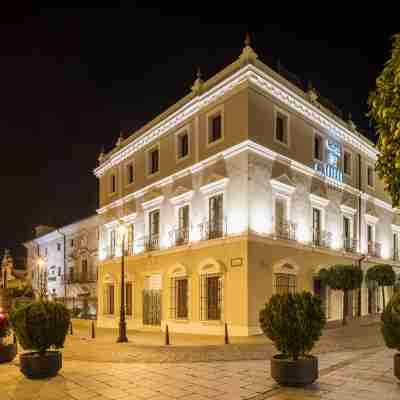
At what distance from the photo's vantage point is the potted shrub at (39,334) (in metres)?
9.24

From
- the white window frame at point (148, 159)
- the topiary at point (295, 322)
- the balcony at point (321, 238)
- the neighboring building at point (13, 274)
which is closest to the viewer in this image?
the topiary at point (295, 322)

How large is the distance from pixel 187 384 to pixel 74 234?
3232 centimetres

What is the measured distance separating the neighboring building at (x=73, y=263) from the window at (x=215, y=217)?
17.5 meters

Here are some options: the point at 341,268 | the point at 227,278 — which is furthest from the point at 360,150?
the point at 227,278

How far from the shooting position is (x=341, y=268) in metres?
19.2

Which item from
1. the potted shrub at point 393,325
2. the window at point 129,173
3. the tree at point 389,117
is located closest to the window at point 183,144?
the window at point 129,173

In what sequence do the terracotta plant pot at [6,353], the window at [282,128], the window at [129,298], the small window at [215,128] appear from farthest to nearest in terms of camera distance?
the window at [129,298], the window at [282,128], the small window at [215,128], the terracotta plant pot at [6,353]

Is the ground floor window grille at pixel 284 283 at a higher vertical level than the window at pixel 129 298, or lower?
higher

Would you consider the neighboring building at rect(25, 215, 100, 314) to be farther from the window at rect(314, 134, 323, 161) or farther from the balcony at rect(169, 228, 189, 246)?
the window at rect(314, 134, 323, 161)

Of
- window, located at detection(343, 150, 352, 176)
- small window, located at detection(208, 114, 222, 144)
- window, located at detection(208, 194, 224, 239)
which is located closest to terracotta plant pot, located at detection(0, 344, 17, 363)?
window, located at detection(208, 194, 224, 239)

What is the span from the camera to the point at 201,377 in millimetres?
9445

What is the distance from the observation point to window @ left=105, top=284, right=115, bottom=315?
1060 inches

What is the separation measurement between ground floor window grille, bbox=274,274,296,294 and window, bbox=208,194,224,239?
122 inches

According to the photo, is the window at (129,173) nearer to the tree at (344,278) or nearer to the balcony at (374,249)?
the tree at (344,278)
